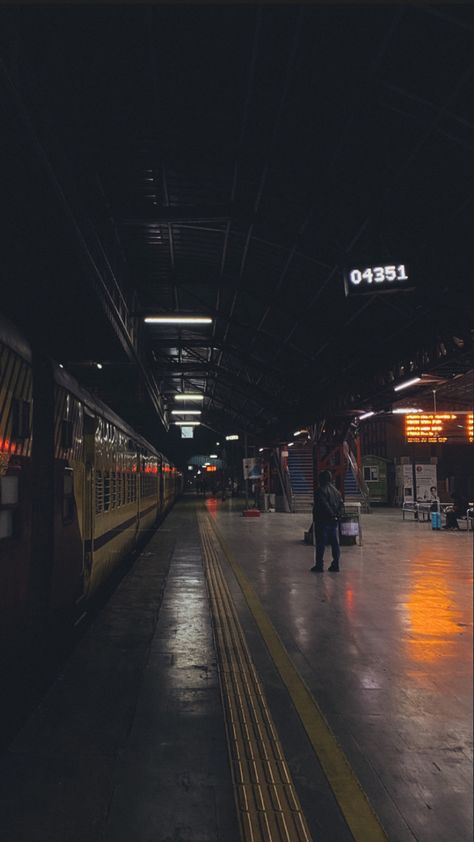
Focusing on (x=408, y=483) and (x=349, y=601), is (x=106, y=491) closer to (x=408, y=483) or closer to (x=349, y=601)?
(x=349, y=601)

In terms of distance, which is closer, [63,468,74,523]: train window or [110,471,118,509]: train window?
[63,468,74,523]: train window

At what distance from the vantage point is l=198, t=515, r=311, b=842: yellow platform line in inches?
101

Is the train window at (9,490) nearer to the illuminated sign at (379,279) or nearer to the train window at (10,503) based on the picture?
the train window at (10,503)

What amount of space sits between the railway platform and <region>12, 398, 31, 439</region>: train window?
6.78 feet

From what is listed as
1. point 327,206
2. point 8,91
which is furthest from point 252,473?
point 8,91

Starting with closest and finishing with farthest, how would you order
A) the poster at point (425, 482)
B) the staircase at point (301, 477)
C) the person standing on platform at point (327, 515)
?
the person standing on platform at point (327, 515) < the poster at point (425, 482) < the staircase at point (301, 477)

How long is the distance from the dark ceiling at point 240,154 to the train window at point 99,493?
2.01 m

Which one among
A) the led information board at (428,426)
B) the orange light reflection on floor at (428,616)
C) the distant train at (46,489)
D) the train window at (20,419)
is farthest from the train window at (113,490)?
the led information board at (428,426)

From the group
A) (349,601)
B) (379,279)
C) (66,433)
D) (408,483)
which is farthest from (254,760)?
(408,483)

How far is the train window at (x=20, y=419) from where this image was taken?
4129mm

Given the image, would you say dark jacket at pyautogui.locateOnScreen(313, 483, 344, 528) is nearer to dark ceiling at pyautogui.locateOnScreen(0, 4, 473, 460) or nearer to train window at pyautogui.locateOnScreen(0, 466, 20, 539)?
dark ceiling at pyautogui.locateOnScreen(0, 4, 473, 460)

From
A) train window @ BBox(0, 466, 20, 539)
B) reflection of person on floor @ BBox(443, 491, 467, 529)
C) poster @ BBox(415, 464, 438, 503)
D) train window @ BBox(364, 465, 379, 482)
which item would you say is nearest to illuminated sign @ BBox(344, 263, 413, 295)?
train window @ BBox(0, 466, 20, 539)

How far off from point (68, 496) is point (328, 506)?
529 cm

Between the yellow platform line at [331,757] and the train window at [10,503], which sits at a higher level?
the train window at [10,503]
